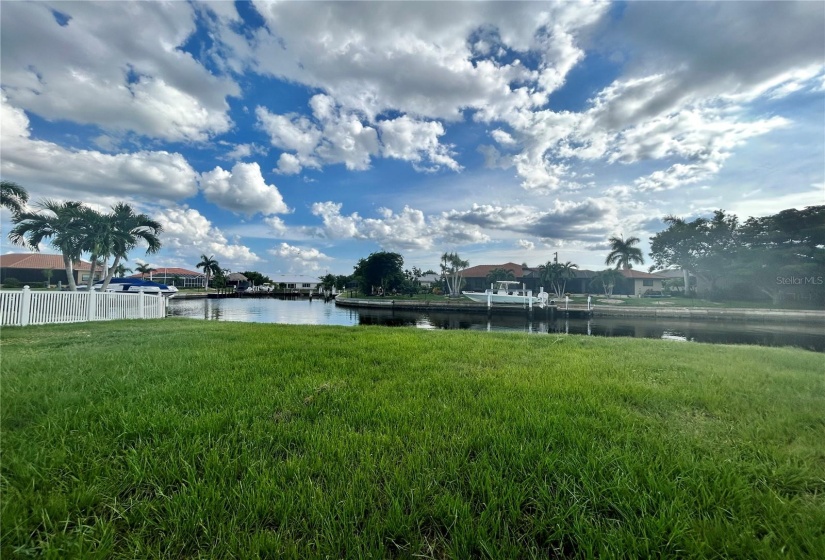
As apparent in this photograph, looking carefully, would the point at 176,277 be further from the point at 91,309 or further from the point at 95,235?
the point at 91,309

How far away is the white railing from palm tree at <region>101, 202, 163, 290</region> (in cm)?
549

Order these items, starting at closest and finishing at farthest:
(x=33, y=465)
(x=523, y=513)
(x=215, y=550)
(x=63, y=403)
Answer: (x=215, y=550) < (x=523, y=513) < (x=33, y=465) < (x=63, y=403)

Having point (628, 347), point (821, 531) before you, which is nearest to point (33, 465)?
point (821, 531)

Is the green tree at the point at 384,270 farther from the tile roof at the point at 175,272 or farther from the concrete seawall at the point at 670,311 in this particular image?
the tile roof at the point at 175,272

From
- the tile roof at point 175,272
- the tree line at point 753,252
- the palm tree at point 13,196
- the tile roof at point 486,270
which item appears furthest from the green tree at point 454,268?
the tile roof at point 175,272

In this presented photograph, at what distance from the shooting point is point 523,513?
139 centimetres

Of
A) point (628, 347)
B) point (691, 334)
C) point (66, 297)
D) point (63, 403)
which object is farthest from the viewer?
point (691, 334)

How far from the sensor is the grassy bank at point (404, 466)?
48.5 inches

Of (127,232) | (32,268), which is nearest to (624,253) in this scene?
(127,232)

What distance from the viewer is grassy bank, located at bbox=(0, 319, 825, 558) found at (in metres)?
1.23

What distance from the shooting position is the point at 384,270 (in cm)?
5131

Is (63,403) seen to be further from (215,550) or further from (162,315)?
(162,315)

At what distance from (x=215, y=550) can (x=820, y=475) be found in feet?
9.17
